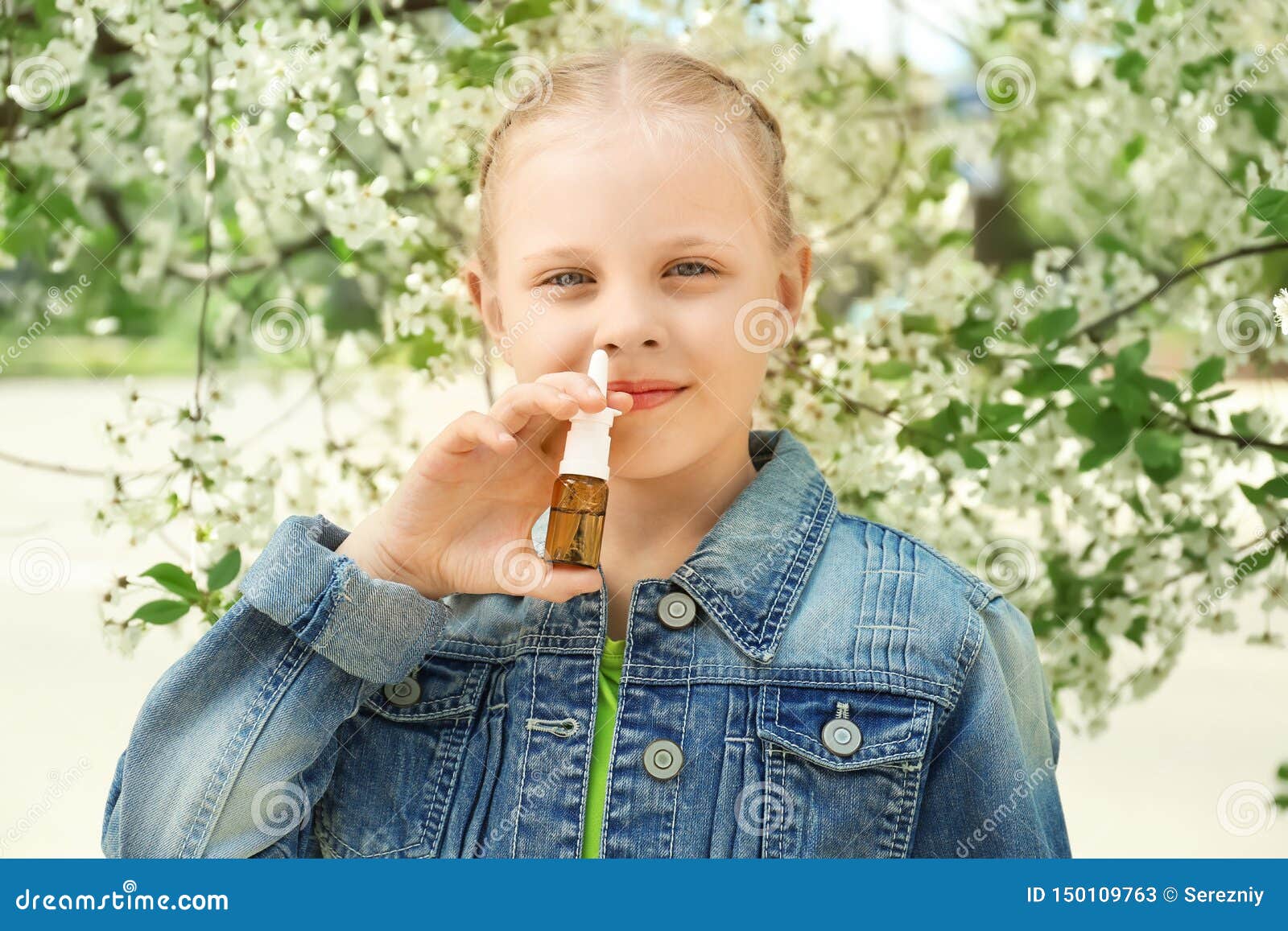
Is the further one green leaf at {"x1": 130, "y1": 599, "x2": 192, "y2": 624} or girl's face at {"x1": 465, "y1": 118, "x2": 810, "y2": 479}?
green leaf at {"x1": 130, "y1": 599, "x2": 192, "y2": 624}

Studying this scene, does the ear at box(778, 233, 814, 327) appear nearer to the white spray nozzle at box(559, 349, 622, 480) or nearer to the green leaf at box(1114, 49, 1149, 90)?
the white spray nozzle at box(559, 349, 622, 480)

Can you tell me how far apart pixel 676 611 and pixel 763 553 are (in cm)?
9

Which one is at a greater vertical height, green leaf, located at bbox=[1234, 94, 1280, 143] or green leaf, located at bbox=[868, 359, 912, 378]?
green leaf, located at bbox=[1234, 94, 1280, 143]

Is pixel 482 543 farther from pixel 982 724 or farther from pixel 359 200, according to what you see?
pixel 359 200

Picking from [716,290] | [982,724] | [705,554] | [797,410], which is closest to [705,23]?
[797,410]

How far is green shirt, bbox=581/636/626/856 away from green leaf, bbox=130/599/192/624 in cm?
54

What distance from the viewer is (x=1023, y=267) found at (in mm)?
1758

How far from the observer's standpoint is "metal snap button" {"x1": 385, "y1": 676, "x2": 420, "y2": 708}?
1031 mm

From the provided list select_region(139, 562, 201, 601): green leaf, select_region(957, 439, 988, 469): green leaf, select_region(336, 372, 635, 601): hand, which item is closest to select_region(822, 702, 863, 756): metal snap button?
select_region(336, 372, 635, 601): hand

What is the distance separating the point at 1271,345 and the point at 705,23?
86cm

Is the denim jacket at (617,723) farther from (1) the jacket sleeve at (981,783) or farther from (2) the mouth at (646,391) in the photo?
(2) the mouth at (646,391)

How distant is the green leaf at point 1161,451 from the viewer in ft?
4.95

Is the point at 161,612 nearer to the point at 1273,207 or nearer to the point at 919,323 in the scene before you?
the point at 919,323

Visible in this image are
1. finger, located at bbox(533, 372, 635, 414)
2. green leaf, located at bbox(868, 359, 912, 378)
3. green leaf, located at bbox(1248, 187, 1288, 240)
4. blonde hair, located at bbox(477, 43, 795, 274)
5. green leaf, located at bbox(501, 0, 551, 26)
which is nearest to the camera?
finger, located at bbox(533, 372, 635, 414)
